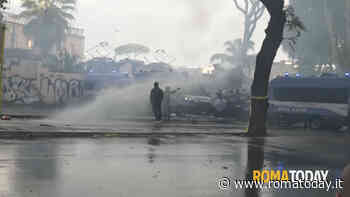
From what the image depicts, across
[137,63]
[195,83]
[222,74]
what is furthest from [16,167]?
[137,63]

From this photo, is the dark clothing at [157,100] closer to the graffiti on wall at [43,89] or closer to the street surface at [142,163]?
the street surface at [142,163]

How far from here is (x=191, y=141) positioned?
15148mm

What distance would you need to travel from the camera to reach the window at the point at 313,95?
80.1ft

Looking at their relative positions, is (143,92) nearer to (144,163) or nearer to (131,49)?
(144,163)

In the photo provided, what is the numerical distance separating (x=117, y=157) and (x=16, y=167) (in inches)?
98.1

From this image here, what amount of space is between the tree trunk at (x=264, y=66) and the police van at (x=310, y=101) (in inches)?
291

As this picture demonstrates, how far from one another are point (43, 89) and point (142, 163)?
29664mm

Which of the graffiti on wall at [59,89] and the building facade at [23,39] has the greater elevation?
the building facade at [23,39]

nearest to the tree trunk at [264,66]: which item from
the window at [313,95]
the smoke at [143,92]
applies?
the window at [313,95]

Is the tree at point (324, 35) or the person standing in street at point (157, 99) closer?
the person standing in street at point (157, 99)

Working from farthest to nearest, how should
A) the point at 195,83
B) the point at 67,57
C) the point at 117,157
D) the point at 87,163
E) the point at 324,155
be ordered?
the point at 67,57 → the point at 195,83 → the point at 324,155 → the point at 117,157 → the point at 87,163

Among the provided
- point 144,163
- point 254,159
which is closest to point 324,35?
point 254,159

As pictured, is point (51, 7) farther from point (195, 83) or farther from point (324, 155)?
point (324, 155)

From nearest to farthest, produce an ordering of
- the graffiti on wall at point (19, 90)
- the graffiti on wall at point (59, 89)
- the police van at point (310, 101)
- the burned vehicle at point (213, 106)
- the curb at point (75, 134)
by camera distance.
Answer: the curb at point (75, 134) → the police van at point (310, 101) → the burned vehicle at point (213, 106) → the graffiti on wall at point (19, 90) → the graffiti on wall at point (59, 89)
